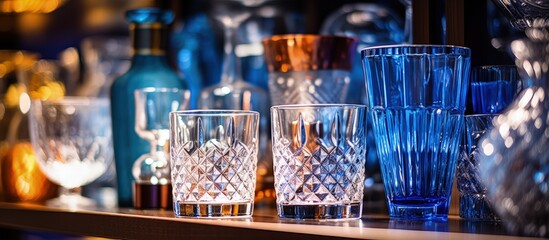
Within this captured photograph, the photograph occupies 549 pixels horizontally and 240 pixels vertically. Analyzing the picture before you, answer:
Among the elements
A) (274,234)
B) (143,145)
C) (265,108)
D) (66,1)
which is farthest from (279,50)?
(66,1)

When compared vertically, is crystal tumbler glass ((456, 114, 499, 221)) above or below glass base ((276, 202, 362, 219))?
above

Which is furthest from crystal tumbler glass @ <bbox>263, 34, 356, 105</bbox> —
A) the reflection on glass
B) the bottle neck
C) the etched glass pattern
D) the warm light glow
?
the warm light glow

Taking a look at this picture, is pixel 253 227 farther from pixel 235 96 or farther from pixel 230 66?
pixel 230 66

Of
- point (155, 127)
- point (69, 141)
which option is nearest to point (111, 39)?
point (69, 141)

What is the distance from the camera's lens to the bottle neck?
51.4 inches

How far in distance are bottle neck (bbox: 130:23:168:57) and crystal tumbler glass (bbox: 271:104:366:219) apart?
1.30ft

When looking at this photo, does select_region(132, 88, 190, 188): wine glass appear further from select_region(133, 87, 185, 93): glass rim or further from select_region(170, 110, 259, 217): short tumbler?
select_region(170, 110, 259, 217): short tumbler

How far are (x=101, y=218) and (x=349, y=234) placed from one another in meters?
0.43

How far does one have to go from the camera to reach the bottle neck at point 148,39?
1305mm

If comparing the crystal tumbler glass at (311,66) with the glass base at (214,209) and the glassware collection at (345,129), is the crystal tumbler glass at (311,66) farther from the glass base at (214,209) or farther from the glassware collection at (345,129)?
the glass base at (214,209)

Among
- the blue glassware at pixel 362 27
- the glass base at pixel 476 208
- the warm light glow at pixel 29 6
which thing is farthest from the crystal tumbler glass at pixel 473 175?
the warm light glow at pixel 29 6

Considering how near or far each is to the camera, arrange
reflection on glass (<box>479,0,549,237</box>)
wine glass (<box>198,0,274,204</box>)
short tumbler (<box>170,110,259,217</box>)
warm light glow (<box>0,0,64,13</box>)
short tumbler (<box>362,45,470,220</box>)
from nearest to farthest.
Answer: reflection on glass (<box>479,0,549,237</box>), short tumbler (<box>362,45,470,220</box>), short tumbler (<box>170,110,259,217</box>), wine glass (<box>198,0,274,204</box>), warm light glow (<box>0,0,64,13</box>)

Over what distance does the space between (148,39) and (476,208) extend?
0.58m

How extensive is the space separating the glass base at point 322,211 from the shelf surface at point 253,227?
1 cm
